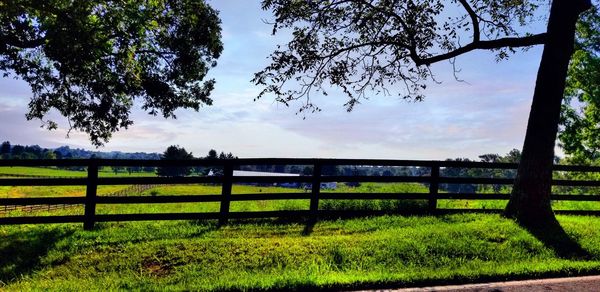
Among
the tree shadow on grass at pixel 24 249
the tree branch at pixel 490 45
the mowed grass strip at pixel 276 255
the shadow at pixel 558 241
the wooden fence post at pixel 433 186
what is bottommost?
the tree shadow on grass at pixel 24 249

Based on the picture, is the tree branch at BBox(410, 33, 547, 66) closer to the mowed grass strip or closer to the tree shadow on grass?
the mowed grass strip

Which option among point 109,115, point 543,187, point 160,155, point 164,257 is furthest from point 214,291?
point 160,155

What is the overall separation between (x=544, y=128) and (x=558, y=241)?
281 cm

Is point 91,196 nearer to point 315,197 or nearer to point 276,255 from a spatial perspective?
point 276,255

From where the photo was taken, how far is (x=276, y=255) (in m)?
7.62

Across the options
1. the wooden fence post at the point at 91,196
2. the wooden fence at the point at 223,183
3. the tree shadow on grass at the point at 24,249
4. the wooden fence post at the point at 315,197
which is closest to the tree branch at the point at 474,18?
the wooden fence at the point at 223,183

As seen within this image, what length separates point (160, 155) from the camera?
391ft

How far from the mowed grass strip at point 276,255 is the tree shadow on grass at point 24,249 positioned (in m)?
0.02

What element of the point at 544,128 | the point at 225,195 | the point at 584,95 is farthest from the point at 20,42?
the point at 584,95

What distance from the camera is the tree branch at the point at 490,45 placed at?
10.9 m

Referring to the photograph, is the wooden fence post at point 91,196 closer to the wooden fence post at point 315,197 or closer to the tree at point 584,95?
the wooden fence post at point 315,197

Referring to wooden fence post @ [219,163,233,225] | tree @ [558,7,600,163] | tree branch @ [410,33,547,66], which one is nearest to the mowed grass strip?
wooden fence post @ [219,163,233,225]

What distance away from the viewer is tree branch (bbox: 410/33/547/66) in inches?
428

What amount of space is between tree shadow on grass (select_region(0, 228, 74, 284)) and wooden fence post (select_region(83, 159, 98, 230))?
1.49 feet
